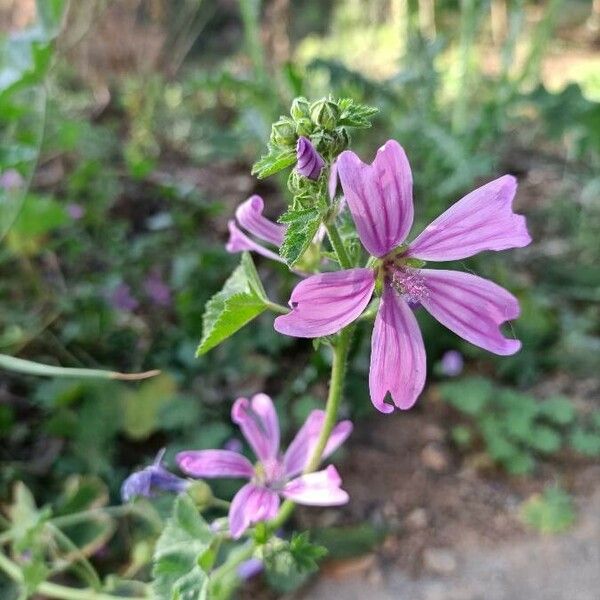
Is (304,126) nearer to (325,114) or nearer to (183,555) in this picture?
(325,114)

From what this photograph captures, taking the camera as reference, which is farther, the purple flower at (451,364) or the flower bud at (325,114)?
the purple flower at (451,364)

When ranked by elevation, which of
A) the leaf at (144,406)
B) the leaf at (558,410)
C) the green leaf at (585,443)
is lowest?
the green leaf at (585,443)

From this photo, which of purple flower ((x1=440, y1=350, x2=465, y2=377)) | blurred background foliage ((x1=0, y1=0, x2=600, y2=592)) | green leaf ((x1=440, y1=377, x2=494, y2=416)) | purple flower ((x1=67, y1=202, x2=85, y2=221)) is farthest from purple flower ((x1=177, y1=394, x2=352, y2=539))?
purple flower ((x1=67, y1=202, x2=85, y2=221))

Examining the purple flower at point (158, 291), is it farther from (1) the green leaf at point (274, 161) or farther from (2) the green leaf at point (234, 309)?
(1) the green leaf at point (274, 161)

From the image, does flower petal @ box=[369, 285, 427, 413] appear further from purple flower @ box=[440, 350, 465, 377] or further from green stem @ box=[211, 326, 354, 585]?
purple flower @ box=[440, 350, 465, 377]

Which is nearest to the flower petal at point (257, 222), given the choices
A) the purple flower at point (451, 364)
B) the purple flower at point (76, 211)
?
the purple flower at point (451, 364)
